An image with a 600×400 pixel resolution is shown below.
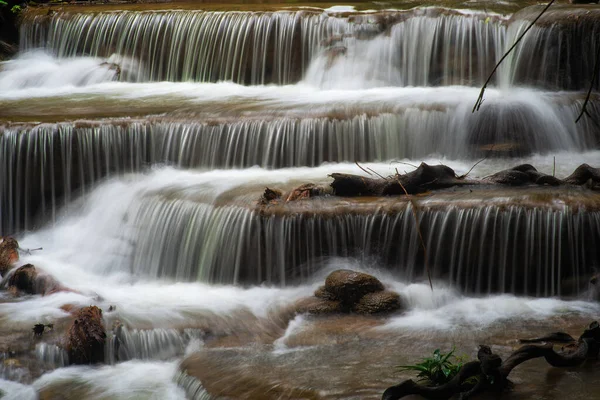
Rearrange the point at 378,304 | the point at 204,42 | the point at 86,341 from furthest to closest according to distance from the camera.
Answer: the point at 204,42, the point at 378,304, the point at 86,341

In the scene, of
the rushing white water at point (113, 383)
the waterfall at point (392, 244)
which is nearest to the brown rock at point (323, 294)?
the waterfall at point (392, 244)

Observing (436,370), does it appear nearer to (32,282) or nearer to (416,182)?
(416,182)

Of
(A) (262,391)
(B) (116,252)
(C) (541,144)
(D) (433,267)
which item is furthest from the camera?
(C) (541,144)

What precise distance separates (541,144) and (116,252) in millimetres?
4973

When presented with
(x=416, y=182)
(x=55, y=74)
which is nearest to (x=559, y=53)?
(x=416, y=182)

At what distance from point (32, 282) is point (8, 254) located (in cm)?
82

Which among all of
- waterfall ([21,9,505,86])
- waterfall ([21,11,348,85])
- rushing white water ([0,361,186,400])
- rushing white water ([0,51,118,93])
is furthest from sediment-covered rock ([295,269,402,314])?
rushing white water ([0,51,118,93])

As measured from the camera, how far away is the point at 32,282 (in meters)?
8.01

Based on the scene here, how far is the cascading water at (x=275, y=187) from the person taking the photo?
21.5 ft

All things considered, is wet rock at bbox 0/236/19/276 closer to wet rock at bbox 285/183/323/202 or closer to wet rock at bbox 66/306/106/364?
wet rock at bbox 66/306/106/364

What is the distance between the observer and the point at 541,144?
9.73 metres

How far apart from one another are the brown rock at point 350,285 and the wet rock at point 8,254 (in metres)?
3.44

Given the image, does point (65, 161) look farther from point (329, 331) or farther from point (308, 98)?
point (329, 331)

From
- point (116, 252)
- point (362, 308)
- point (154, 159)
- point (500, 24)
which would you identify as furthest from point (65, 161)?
point (500, 24)
